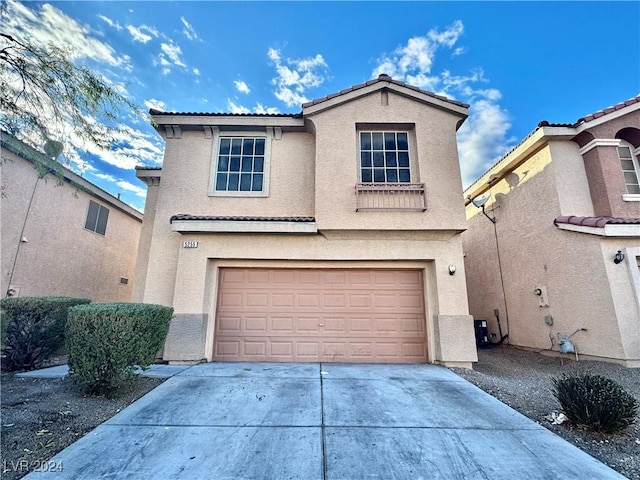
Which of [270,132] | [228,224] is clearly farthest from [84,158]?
[270,132]

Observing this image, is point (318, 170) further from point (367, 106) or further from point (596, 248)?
point (596, 248)

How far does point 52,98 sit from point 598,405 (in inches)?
402

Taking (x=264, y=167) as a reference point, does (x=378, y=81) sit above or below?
above

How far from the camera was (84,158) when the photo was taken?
6188 millimetres

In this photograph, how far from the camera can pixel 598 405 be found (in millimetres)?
4008

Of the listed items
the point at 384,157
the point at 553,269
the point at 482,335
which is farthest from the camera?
the point at 482,335

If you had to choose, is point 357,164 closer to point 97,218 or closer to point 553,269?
point 553,269

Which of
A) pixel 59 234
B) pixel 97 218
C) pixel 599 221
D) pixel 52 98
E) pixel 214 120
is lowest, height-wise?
pixel 599 221

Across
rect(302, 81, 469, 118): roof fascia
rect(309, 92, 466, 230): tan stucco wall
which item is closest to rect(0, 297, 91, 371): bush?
rect(309, 92, 466, 230): tan stucco wall

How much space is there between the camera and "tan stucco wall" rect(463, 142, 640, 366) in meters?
7.48

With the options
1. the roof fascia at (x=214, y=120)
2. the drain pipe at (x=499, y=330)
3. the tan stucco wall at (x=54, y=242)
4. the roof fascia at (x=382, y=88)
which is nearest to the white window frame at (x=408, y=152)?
the roof fascia at (x=382, y=88)

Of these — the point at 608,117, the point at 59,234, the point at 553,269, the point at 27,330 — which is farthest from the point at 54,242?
the point at 608,117

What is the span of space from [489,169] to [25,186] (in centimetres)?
1664

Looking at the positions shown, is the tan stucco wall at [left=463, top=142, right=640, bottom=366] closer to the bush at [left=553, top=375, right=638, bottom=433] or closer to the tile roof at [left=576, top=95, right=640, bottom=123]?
the tile roof at [left=576, top=95, right=640, bottom=123]
